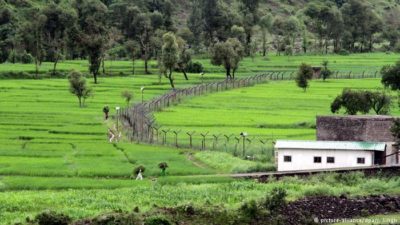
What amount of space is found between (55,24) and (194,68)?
23194 mm

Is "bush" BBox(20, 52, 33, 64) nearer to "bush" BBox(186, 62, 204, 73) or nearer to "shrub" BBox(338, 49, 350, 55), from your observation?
"bush" BBox(186, 62, 204, 73)

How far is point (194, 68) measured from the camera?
394 feet

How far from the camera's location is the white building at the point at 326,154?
48.9 metres

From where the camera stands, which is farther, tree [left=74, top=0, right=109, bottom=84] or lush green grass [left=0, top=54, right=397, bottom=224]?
tree [left=74, top=0, right=109, bottom=84]

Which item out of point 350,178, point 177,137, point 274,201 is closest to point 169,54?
point 177,137

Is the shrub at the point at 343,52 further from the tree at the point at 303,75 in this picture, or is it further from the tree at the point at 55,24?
the tree at the point at 303,75

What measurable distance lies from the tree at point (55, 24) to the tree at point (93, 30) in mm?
2296

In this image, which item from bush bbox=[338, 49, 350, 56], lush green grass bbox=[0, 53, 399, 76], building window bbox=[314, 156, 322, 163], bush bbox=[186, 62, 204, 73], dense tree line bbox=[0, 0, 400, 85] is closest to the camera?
building window bbox=[314, 156, 322, 163]

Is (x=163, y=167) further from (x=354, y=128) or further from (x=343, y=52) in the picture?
(x=343, y=52)

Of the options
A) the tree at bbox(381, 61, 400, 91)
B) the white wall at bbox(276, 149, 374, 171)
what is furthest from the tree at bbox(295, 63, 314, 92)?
the white wall at bbox(276, 149, 374, 171)

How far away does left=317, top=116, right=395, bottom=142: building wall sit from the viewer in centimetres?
5134

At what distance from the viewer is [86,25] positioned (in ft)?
420

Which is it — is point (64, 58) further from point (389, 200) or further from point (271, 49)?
point (389, 200)

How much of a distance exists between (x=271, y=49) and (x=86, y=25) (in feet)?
145
